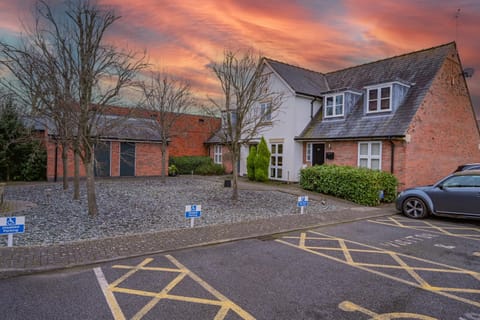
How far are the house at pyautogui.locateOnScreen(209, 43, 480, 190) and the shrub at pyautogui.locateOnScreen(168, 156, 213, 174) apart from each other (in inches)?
267

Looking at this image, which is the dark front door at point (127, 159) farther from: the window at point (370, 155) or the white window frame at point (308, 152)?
the window at point (370, 155)

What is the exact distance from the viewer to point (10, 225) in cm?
553

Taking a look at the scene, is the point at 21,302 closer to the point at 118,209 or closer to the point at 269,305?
the point at 269,305

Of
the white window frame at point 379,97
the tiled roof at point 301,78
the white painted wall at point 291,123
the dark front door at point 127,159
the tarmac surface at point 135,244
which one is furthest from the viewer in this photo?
the dark front door at point 127,159

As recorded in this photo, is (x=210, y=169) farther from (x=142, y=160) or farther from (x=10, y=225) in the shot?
(x=10, y=225)

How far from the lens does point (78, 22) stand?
806 cm

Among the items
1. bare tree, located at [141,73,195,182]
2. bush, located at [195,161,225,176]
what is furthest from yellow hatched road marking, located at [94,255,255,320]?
bush, located at [195,161,225,176]

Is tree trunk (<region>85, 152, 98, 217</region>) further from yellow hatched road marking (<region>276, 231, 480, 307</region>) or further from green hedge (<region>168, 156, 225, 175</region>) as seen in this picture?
green hedge (<region>168, 156, 225, 175</region>)

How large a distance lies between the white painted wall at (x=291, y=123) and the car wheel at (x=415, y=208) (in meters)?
8.30

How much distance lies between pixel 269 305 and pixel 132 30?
9.67m

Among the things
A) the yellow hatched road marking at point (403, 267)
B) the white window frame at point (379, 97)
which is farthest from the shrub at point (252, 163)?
the yellow hatched road marking at point (403, 267)

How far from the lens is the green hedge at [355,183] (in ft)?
39.2

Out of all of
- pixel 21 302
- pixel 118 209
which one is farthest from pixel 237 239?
pixel 118 209

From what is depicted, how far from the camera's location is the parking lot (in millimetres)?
3650
